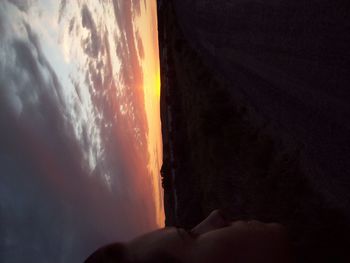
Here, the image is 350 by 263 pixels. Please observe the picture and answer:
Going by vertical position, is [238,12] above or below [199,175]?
above

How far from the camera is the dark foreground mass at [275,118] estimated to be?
529 centimetres

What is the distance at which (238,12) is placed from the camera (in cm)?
986

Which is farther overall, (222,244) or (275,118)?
(275,118)

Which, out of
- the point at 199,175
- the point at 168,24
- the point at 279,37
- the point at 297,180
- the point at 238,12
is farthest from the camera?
the point at 168,24

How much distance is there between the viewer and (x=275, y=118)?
774 centimetres

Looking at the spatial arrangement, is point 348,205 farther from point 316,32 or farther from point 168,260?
point 168,260

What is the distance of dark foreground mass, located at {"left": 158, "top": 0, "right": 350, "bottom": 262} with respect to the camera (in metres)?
5.29

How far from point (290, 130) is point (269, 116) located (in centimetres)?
103

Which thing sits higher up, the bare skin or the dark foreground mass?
the bare skin

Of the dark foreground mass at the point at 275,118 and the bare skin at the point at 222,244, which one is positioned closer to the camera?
the bare skin at the point at 222,244

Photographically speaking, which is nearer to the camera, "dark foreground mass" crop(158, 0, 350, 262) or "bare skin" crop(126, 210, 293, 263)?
"bare skin" crop(126, 210, 293, 263)

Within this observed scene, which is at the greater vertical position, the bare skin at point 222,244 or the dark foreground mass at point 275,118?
the bare skin at point 222,244

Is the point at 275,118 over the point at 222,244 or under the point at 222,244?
under

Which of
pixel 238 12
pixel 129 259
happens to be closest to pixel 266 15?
pixel 238 12
